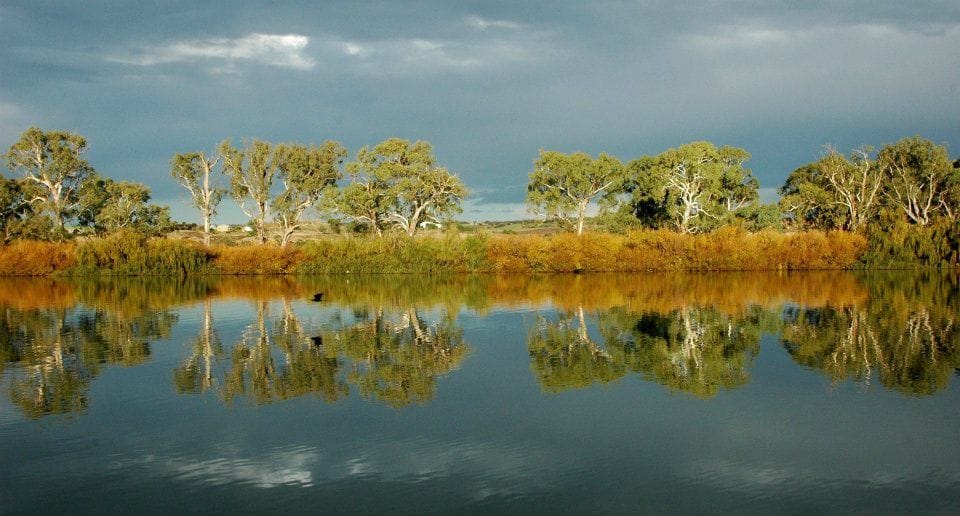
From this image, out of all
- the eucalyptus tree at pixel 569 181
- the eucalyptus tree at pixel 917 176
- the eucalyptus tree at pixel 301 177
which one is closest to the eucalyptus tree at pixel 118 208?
the eucalyptus tree at pixel 301 177

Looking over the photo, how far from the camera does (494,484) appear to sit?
348 inches

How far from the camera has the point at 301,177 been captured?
5525 centimetres

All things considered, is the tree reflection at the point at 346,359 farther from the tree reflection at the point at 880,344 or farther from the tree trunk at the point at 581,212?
the tree trunk at the point at 581,212

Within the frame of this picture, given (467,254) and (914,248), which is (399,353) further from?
(914,248)

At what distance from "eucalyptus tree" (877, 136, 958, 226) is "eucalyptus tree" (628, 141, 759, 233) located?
395 inches

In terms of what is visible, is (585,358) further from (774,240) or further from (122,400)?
(774,240)

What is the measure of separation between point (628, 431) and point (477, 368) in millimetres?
5261

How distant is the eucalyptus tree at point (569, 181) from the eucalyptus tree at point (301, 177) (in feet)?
48.4

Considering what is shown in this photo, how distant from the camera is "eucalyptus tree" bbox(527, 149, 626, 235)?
53.0 metres

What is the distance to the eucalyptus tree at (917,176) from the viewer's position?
52.4m

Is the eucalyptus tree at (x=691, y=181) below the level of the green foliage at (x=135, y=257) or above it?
above

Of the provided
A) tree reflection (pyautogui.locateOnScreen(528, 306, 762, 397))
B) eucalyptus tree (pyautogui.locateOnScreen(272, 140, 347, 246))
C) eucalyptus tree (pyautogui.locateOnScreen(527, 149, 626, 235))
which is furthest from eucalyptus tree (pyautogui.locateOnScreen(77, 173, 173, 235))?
tree reflection (pyautogui.locateOnScreen(528, 306, 762, 397))

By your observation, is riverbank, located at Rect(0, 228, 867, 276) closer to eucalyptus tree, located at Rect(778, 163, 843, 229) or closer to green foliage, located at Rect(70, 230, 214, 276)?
green foliage, located at Rect(70, 230, 214, 276)

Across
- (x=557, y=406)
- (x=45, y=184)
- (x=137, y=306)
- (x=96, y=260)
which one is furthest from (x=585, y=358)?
(x=45, y=184)
